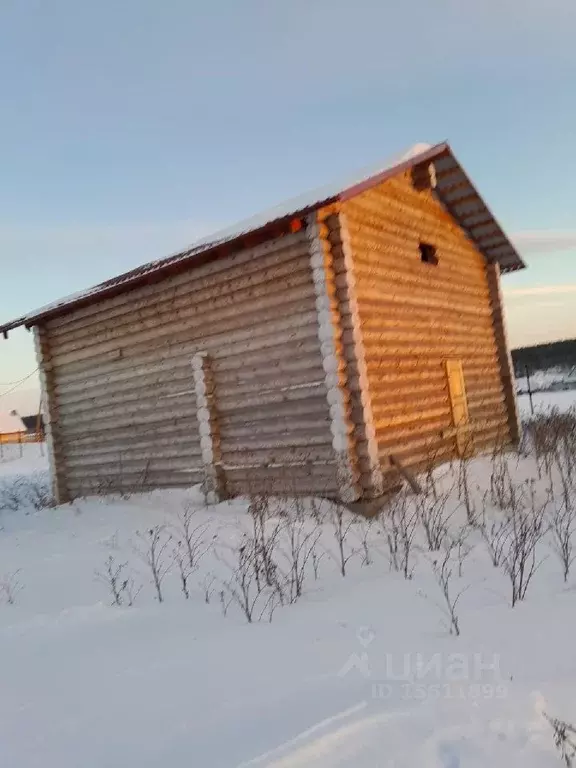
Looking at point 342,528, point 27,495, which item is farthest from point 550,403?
point 342,528

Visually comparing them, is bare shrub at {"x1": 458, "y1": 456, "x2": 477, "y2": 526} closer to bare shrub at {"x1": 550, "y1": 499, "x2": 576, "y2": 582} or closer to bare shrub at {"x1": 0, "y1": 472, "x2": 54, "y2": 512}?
bare shrub at {"x1": 550, "y1": 499, "x2": 576, "y2": 582}

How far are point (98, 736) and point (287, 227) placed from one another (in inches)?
260

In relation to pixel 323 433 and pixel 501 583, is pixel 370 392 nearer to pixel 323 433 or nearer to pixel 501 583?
pixel 323 433

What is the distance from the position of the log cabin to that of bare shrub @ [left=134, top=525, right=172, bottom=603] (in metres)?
1.75

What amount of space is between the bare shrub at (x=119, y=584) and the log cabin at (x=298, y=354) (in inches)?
117

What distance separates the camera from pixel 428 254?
11078mm

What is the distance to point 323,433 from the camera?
8.34m

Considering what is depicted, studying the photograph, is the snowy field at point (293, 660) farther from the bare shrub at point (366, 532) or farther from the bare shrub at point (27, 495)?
the bare shrub at point (27, 495)

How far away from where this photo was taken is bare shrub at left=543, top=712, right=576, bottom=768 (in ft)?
8.11

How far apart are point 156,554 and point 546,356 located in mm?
73890

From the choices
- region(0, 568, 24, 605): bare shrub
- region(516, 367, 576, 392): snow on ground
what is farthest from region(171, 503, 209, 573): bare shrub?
region(516, 367, 576, 392): snow on ground

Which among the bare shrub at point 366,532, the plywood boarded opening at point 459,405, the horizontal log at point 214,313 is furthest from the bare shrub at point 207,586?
the plywood boarded opening at point 459,405

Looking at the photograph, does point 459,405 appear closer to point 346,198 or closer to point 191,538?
point 346,198

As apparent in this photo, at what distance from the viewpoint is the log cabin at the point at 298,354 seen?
823cm
